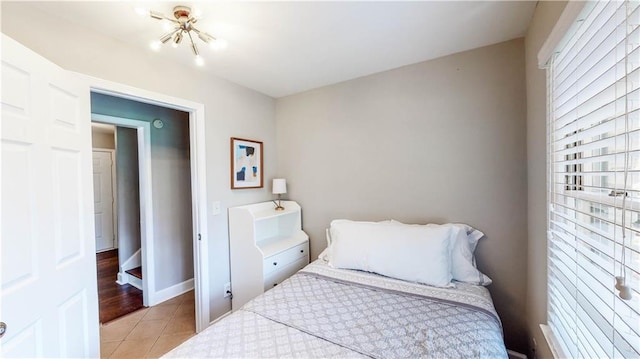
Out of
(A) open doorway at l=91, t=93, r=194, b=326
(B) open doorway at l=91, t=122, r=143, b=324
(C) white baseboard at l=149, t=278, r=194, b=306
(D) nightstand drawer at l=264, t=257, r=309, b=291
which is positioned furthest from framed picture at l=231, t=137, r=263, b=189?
(B) open doorway at l=91, t=122, r=143, b=324

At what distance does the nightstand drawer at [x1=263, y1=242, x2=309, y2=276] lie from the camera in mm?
2283

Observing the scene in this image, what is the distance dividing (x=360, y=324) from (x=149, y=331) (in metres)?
2.14

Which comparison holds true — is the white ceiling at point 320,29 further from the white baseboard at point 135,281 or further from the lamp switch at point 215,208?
the white baseboard at point 135,281

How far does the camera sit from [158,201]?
2.91 meters

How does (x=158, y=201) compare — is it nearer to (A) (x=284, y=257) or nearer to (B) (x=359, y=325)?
(A) (x=284, y=257)

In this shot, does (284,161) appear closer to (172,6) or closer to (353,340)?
(172,6)

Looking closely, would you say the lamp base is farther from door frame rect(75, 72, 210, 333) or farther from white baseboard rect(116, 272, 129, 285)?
white baseboard rect(116, 272, 129, 285)

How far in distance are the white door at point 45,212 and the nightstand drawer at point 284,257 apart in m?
1.17

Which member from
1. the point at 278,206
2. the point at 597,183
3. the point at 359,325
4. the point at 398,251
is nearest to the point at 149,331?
the point at 278,206

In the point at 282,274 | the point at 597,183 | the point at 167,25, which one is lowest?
the point at 282,274

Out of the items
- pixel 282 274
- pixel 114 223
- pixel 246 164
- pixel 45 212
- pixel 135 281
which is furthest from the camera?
pixel 114 223

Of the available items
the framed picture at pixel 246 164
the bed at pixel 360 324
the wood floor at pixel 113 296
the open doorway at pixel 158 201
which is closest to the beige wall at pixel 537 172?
the bed at pixel 360 324

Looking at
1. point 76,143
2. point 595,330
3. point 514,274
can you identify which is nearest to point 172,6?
point 76,143

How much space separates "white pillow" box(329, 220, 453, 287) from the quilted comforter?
0.27 feet
